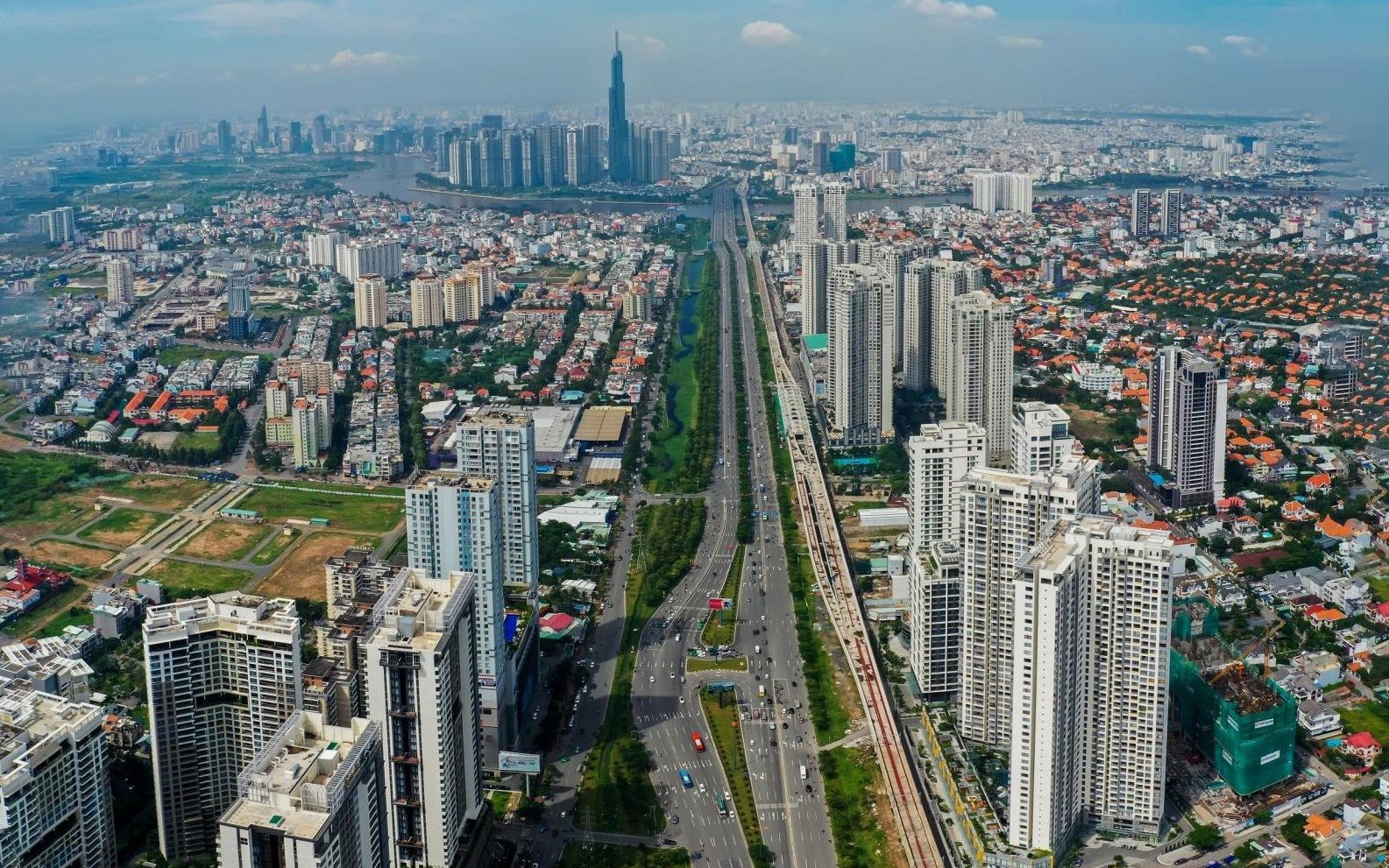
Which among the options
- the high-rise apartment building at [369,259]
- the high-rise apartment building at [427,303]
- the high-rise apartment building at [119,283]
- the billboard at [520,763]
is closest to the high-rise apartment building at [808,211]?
the high-rise apartment building at [427,303]

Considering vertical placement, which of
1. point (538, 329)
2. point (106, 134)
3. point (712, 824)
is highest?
point (106, 134)

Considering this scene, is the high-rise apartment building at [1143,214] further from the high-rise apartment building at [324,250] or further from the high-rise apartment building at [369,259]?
the high-rise apartment building at [324,250]

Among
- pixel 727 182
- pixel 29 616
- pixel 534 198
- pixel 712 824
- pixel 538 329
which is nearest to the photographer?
pixel 712 824

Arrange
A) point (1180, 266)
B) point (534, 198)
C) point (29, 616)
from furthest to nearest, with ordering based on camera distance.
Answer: point (534, 198) < point (1180, 266) < point (29, 616)

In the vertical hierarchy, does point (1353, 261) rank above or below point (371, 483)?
above

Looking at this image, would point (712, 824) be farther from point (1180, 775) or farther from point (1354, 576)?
point (1354, 576)

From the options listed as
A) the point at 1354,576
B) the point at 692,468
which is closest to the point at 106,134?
the point at 692,468

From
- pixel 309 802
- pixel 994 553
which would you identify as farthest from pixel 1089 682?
pixel 309 802
